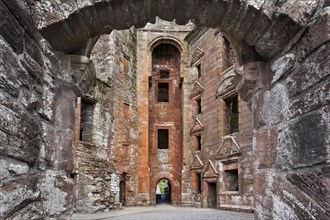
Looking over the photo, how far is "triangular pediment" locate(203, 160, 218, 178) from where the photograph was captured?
51.4 ft

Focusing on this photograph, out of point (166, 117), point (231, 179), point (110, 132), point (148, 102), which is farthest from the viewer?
point (166, 117)

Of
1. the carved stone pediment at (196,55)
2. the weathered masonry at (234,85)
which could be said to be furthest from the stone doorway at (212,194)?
the weathered masonry at (234,85)

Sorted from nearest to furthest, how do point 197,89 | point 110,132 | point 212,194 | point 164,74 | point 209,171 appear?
point 110,132
point 209,171
point 212,194
point 197,89
point 164,74

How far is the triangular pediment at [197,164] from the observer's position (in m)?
17.2

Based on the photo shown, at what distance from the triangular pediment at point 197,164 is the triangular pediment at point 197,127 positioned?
1.30 m

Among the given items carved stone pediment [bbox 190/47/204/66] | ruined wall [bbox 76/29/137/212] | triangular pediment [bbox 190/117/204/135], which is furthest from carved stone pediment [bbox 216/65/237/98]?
ruined wall [bbox 76/29/137/212]

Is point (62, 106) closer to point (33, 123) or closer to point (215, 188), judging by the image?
point (33, 123)

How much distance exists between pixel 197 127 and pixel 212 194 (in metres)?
3.43

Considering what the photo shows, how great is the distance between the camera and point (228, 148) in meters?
14.6

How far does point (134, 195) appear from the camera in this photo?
1809 centimetres

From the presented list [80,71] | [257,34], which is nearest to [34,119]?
[80,71]

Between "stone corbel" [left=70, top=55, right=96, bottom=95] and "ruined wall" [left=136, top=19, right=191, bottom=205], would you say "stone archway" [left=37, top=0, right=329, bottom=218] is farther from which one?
"ruined wall" [left=136, top=19, right=191, bottom=205]

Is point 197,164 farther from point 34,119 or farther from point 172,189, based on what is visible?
point 34,119

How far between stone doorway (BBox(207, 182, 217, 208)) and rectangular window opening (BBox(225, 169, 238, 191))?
1448 mm
